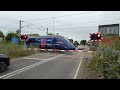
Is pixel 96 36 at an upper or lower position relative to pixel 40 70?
upper

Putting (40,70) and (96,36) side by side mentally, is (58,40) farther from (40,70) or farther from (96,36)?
(40,70)

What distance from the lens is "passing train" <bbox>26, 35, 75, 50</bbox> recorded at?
33.7 metres

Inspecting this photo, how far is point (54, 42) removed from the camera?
35.3 metres

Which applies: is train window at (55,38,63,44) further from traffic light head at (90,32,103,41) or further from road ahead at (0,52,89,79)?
road ahead at (0,52,89,79)

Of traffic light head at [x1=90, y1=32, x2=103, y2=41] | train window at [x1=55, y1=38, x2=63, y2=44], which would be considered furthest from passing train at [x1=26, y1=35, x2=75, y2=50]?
traffic light head at [x1=90, y1=32, x2=103, y2=41]

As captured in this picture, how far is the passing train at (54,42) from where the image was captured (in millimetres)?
33656

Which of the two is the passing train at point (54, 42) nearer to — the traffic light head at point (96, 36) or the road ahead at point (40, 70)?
the traffic light head at point (96, 36)

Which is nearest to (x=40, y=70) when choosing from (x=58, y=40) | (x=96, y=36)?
(x=96, y=36)

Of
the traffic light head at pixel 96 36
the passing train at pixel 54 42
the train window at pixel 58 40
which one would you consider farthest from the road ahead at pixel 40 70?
the train window at pixel 58 40
